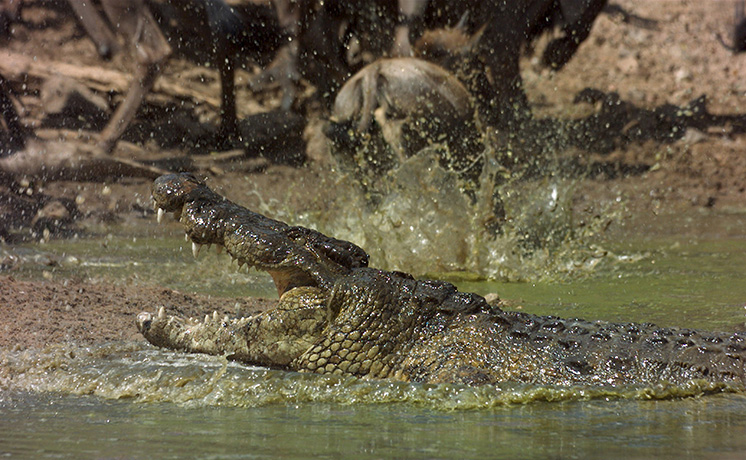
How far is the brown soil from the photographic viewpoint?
→ 16.5 ft

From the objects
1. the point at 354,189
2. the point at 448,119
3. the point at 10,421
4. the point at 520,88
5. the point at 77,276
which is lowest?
the point at 10,421

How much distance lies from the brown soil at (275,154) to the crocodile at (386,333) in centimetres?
100

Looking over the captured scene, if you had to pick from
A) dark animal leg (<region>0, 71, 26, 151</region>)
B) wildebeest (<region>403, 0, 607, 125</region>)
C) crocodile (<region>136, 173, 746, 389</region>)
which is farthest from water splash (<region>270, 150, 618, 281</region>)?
dark animal leg (<region>0, 71, 26, 151</region>)

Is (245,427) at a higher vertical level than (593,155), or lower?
lower

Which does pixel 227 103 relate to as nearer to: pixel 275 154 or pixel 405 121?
pixel 275 154

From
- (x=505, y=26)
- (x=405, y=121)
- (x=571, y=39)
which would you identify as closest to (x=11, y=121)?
(x=405, y=121)

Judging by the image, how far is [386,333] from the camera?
3408mm

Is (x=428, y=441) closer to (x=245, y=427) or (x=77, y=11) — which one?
Result: (x=245, y=427)

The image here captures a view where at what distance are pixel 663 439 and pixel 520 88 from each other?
9.09 meters

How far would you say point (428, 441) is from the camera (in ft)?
8.39

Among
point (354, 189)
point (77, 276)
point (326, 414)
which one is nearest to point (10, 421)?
point (326, 414)

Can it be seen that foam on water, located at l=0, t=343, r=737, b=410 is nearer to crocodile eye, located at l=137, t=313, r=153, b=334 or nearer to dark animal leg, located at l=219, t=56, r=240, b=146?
crocodile eye, located at l=137, t=313, r=153, b=334

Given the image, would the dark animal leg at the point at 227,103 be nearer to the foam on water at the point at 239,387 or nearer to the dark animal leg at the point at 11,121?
the dark animal leg at the point at 11,121

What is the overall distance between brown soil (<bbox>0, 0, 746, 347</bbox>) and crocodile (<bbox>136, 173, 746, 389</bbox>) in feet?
3.28
